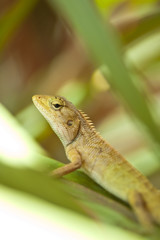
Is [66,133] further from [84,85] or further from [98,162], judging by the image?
[84,85]

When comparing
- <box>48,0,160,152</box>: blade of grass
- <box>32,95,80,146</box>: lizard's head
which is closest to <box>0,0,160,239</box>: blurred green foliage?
<box>48,0,160,152</box>: blade of grass

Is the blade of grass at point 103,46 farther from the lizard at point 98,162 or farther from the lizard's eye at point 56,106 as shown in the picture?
the lizard's eye at point 56,106

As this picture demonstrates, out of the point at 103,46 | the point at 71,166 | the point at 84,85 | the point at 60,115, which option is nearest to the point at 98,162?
the point at 71,166

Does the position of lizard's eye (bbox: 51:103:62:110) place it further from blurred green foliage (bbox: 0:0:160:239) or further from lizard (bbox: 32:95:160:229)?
blurred green foliage (bbox: 0:0:160:239)

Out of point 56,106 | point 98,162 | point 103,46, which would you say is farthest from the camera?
point 56,106

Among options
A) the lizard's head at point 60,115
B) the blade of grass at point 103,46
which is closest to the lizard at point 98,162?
the lizard's head at point 60,115

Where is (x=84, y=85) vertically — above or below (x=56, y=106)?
below

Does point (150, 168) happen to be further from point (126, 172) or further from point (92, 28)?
point (92, 28)
